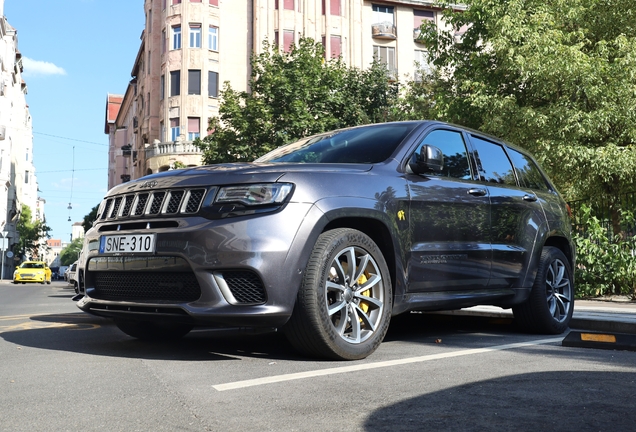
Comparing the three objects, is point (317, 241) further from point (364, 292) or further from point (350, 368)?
point (350, 368)

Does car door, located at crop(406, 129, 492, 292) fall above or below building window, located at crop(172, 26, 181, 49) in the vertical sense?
below

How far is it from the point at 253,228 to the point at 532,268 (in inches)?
120

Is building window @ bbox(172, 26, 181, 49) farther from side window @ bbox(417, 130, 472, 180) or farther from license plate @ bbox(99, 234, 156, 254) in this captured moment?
license plate @ bbox(99, 234, 156, 254)

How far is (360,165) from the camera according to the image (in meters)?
4.92

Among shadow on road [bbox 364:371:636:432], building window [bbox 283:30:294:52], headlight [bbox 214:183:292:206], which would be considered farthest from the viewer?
building window [bbox 283:30:294:52]

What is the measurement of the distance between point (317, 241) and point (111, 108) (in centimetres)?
9635

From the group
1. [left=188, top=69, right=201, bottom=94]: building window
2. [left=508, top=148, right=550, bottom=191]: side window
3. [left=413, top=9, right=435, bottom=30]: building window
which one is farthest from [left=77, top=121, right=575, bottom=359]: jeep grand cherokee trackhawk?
[left=413, top=9, right=435, bottom=30]: building window

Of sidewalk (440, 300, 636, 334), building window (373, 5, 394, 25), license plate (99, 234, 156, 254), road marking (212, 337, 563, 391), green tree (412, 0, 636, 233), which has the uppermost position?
building window (373, 5, 394, 25)

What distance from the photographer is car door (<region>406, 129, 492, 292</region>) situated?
5.06 metres

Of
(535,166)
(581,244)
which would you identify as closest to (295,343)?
(535,166)

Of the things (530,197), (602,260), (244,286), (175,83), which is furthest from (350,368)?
(175,83)

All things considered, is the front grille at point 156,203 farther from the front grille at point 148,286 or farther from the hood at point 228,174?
the front grille at point 148,286

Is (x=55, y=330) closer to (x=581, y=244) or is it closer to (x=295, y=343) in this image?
(x=295, y=343)

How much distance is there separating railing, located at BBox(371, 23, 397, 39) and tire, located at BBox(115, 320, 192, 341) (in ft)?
140
